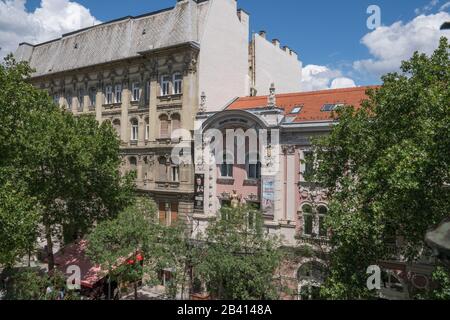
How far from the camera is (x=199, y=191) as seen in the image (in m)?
25.3

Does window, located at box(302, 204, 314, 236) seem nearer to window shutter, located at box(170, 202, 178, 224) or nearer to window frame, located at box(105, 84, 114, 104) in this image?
window shutter, located at box(170, 202, 178, 224)

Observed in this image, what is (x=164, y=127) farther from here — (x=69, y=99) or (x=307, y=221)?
(x=307, y=221)

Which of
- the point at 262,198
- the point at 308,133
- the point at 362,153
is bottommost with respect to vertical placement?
the point at 262,198

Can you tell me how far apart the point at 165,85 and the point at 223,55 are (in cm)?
492

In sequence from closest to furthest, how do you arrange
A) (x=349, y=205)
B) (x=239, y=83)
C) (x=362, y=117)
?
(x=349, y=205) < (x=362, y=117) < (x=239, y=83)

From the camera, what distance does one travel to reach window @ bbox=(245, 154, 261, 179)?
78.0 feet

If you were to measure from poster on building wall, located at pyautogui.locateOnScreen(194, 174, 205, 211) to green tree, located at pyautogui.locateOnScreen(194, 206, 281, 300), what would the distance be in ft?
18.4

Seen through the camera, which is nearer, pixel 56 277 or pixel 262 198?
pixel 56 277

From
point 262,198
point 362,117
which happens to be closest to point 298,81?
point 262,198

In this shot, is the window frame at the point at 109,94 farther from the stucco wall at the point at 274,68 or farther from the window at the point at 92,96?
the stucco wall at the point at 274,68

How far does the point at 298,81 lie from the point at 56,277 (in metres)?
26.8

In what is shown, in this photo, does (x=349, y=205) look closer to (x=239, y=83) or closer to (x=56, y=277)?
(x=56, y=277)

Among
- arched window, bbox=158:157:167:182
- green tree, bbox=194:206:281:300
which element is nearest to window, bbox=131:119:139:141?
arched window, bbox=158:157:167:182
